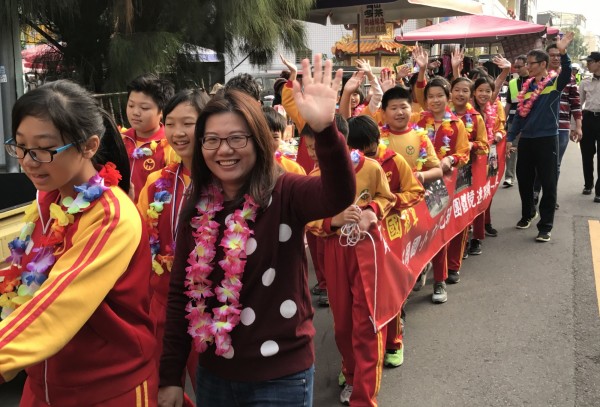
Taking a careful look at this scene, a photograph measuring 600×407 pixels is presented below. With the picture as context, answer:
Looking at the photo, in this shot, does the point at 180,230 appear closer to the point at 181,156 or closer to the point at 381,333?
the point at 181,156

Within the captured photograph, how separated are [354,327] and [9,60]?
14.6 ft

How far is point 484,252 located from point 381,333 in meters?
3.85

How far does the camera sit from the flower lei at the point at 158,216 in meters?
3.03

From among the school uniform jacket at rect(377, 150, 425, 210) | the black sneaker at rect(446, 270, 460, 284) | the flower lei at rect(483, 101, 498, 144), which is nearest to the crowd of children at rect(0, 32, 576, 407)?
the school uniform jacket at rect(377, 150, 425, 210)

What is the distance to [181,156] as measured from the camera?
10.3 ft

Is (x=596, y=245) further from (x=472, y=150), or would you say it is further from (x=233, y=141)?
(x=233, y=141)

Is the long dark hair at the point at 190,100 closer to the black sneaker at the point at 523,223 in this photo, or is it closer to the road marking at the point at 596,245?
the road marking at the point at 596,245

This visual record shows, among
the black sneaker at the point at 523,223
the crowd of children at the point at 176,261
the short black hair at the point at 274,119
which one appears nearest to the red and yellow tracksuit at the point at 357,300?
the short black hair at the point at 274,119

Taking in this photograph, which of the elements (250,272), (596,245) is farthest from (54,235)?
(596,245)

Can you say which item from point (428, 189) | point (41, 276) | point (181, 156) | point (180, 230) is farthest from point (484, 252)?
point (41, 276)

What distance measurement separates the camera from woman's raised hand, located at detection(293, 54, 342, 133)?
5.94 ft

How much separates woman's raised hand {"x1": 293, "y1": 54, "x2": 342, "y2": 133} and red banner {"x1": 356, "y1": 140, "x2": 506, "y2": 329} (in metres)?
1.76

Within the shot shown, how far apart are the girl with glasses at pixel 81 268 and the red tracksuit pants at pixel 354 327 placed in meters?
1.69

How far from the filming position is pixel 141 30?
7.59 m
